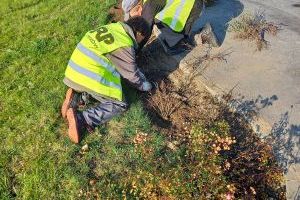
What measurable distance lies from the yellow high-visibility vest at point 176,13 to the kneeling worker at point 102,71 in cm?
109

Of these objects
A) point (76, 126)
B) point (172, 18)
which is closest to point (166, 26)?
point (172, 18)

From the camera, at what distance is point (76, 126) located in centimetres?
512

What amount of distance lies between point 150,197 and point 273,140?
5.30ft

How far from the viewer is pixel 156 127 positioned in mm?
5293

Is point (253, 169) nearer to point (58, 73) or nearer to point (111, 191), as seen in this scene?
point (111, 191)

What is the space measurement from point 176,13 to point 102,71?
1.77 meters

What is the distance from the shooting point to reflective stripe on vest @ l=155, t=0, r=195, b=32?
6562 mm

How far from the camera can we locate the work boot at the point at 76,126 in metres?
5.11

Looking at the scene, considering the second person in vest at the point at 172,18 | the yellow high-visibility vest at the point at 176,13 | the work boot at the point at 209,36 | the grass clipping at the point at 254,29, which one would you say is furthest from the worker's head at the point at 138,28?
the grass clipping at the point at 254,29

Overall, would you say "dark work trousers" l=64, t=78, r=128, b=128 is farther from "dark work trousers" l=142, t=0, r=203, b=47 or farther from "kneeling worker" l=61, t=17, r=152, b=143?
"dark work trousers" l=142, t=0, r=203, b=47

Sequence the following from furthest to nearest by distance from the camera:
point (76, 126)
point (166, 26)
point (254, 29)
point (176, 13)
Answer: point (254, 29)
point (166, 26)
point (176, 13)
point (76, 126)

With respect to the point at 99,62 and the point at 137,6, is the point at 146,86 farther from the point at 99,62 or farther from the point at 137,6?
the point at 137,6

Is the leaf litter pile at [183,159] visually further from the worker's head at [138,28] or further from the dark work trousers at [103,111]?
the worker's head at [138,28]

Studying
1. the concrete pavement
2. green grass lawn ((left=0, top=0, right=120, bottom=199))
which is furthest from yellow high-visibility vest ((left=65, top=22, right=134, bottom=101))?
the concrete pavement
